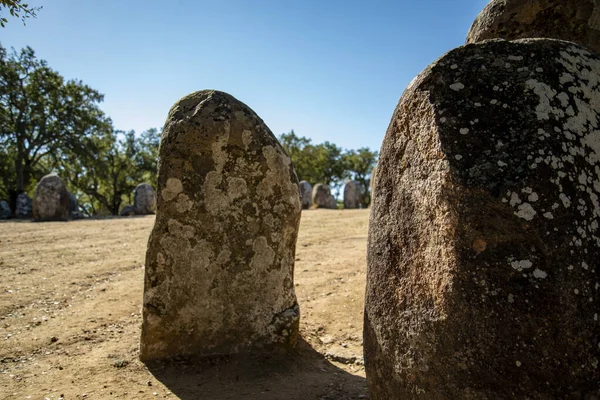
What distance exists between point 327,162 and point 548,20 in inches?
1446

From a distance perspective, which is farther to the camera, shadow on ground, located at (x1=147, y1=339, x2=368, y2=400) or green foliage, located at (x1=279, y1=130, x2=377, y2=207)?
green foliage, located at (x1=279, y1=130, x2=377, y2=207)

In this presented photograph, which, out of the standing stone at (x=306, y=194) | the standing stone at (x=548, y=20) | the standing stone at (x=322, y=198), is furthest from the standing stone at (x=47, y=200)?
the standing stone at (x=548, y=20)

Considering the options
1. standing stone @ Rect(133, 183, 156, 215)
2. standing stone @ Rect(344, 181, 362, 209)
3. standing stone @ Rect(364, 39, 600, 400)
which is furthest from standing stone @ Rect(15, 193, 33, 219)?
standing stone @ Rect(364, 39, 600, 400)

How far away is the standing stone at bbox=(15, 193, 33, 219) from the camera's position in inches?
752

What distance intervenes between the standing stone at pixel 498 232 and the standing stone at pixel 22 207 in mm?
21342

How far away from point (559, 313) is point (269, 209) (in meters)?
2.73

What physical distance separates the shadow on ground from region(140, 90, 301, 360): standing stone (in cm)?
13

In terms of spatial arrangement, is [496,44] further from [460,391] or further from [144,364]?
[144,364]

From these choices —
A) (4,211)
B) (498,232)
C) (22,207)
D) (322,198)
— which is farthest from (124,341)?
(322,198)

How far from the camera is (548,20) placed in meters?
3.62

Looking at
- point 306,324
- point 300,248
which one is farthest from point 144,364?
point 300,248

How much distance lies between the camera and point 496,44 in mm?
2041

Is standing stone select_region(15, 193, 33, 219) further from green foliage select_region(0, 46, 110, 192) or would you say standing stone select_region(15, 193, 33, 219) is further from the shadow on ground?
the shadow on ground

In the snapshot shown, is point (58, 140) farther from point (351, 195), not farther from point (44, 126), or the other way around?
point (351, 195)
